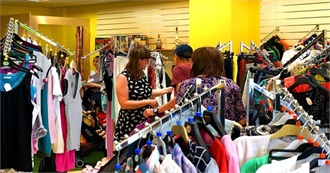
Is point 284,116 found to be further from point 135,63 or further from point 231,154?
point 135,63

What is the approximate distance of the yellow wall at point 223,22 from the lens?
6629 mm

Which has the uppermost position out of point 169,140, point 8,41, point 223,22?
point 223,22

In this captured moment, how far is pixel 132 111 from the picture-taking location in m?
4.27

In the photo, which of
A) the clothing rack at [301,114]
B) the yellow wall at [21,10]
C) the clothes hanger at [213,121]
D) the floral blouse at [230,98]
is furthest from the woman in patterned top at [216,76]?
the yellow wall at [21,10]

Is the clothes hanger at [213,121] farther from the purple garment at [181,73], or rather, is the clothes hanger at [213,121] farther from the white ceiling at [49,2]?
the white ceiling at [49,2]

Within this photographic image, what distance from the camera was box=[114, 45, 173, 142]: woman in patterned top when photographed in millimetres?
4211

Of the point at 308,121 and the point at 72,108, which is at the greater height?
the point at 308,121

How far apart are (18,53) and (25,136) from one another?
2.28 ft

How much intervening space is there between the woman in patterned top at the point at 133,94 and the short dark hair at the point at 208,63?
1.20 metres

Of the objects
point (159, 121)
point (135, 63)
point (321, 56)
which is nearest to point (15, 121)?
point (135, 63)

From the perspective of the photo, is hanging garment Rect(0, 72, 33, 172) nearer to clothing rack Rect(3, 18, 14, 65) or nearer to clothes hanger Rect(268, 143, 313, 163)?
clothing rack Rect(3, 18, 14, 65)

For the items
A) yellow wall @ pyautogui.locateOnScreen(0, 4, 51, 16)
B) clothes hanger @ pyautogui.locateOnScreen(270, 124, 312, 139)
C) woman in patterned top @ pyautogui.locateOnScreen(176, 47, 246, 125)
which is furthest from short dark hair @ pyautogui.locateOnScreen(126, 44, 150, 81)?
yellow wall @ pyautogui.locateOnScreen(0, 4, 51, 16)

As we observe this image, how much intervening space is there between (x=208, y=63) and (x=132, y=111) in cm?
142

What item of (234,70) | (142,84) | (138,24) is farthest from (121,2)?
(142,84)
